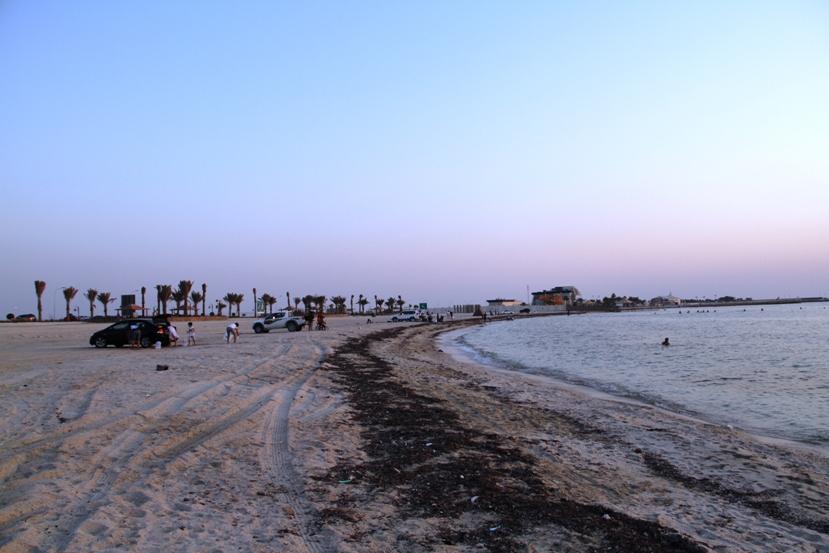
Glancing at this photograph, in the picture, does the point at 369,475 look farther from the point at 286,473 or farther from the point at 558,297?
the point at 558,297

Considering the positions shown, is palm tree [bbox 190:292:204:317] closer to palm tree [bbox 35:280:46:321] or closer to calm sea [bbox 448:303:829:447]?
palm tree [bbox 35:280:46:321]

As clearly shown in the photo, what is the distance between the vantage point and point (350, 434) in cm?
895

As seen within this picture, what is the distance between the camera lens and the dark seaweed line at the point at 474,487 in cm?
508

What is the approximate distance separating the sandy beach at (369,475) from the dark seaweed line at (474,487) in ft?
0.09

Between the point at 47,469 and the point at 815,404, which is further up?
the point at 47,469

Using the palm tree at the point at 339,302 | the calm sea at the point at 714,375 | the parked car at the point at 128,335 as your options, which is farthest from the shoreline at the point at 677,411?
the palm tree at the point at 339,302

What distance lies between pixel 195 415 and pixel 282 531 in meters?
5.14

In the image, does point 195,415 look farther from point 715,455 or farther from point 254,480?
point 715,455

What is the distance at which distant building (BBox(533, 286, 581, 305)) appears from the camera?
553 ft

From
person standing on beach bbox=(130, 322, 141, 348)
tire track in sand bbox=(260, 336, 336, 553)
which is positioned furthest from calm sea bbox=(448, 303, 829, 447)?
person standing on beach bbox=(130, 322, 141, 348)

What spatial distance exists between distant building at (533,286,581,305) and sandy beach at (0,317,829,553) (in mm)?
159586

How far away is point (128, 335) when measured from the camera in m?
25.8

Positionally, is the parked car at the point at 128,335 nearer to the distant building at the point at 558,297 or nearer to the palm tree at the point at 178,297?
the palm tree at the point at 178,297

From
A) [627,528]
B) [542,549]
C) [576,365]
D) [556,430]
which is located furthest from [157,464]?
[576,365]
